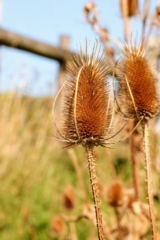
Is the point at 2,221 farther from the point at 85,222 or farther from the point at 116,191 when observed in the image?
the point at 116,191

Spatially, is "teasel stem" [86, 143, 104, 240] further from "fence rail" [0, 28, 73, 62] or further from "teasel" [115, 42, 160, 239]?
"fence rail" [0, 28, 73, 62]

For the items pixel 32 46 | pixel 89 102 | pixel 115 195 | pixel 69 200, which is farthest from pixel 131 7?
pixel 32 46

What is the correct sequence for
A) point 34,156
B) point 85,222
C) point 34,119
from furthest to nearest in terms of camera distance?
point 34,119 → point 34,156 → point 85,222

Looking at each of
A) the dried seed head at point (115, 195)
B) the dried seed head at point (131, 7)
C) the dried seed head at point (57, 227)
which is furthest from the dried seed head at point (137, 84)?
the dried seed head at point (57, 227)

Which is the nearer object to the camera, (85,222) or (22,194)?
(85,222)

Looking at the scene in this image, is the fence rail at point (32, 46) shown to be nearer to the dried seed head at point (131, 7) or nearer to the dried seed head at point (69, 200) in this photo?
the dried seed head at point (69, 200)

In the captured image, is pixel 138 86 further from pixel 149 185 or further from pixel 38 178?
pixel 38 178

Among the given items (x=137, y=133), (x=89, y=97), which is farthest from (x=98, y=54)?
(x=137, y=133)
